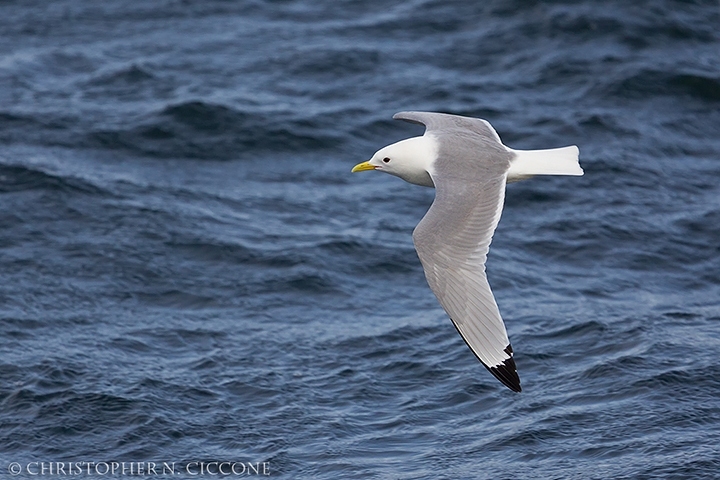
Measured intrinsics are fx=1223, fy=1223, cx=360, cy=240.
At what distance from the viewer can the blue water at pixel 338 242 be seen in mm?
8469

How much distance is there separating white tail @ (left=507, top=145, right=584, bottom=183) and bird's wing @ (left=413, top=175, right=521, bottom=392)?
0.16 meters

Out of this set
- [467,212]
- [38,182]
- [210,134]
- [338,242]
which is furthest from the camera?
[210,134]

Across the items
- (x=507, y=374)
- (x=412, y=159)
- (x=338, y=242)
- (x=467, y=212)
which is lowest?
(x=338, y=242)

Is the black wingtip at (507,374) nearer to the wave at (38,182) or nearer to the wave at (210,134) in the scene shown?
the wave at (38,182)

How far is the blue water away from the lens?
27.8 ft

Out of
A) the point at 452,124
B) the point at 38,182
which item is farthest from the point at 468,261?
the point at 38,182

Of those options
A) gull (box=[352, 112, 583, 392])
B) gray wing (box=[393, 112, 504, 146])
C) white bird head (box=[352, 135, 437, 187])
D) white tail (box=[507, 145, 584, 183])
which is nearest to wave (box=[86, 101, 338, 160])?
gray wing (box=[393, 112, 504, 146])

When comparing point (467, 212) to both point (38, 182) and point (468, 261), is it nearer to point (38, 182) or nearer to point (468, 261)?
point (468, 261)

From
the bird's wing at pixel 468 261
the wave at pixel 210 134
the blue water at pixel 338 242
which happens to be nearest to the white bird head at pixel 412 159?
the bird's wing at pixel 468 261

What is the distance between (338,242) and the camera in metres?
10.9

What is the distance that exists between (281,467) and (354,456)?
19.4 inches

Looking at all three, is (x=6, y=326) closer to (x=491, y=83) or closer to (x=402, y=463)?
(x=402, y=463)

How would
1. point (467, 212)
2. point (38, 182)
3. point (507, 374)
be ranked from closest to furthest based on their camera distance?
1. point (507, 374)
2. point (467, 212)
3. point (38, 182)

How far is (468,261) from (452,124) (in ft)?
6.12
